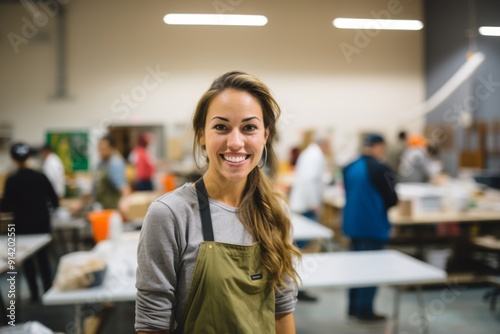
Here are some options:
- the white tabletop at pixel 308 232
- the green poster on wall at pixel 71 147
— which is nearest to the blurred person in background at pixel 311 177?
the white tabletop at pixel 308 232

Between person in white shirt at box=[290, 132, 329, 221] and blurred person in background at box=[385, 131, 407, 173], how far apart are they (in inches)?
70.5

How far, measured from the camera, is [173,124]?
382cm

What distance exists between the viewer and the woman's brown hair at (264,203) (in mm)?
1161

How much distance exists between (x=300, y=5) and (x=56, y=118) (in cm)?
227

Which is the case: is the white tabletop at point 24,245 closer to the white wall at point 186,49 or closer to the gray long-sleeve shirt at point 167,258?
the white wall at point 186,49

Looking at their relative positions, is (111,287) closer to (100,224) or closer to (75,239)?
(100,224)

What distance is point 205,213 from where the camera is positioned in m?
1.13

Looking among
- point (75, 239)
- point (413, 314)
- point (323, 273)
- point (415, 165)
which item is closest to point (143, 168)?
point (75, 239)

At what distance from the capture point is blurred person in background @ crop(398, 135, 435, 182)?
229 inches

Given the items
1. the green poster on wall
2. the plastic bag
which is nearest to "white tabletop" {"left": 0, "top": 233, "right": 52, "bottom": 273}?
the plastic bag

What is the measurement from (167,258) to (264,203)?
12.8 inches

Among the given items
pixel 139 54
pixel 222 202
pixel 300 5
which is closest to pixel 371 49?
pixel 300 5

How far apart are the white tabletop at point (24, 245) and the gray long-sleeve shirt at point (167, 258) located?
1812mm

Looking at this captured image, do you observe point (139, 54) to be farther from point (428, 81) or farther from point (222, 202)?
point (428, 81)
